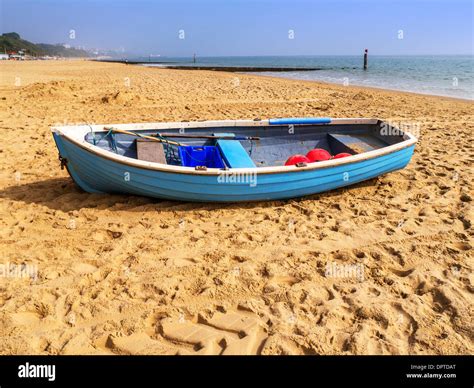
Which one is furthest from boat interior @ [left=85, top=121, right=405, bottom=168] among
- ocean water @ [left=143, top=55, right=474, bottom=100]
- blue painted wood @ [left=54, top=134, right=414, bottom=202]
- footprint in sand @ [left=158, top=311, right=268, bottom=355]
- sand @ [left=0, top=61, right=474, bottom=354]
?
ocean water @ [left=143, top=55, right=474, bottom=100]

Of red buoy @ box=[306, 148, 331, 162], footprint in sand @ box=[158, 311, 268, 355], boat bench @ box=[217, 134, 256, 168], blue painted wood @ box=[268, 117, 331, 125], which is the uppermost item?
blue painted wood @ box=[268, 117, 331, 125]

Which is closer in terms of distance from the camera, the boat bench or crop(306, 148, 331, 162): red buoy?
the boat bench

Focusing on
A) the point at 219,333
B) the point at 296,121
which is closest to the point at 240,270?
the point at 219,333

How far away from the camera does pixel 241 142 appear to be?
6.56 meters

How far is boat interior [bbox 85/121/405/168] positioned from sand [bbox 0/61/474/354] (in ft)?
2.48

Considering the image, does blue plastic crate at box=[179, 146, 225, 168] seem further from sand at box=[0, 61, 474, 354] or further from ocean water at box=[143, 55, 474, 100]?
ocean water at box=[143, 55, 474, 100]

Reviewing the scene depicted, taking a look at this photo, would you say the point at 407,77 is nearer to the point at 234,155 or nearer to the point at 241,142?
the point at 241,142

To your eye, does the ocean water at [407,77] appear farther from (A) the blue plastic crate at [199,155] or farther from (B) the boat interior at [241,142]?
(A) the blue plastic crate at [199,155]

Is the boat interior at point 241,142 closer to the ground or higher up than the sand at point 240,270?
higher up

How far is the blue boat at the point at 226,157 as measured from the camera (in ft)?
15.6

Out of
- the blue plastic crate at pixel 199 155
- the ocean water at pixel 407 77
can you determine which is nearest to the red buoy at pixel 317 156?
the blue plastic crate at pixel 199 155

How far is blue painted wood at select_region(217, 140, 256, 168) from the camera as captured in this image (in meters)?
5.20

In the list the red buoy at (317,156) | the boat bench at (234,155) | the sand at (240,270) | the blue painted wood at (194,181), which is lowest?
the sand at (240,270)
